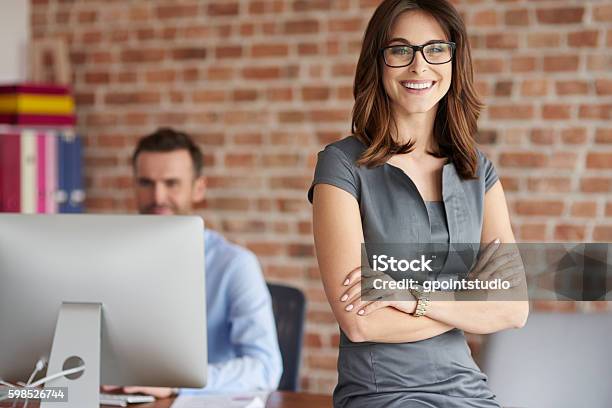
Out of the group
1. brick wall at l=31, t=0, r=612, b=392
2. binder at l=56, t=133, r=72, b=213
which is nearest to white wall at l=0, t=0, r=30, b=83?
brick wall at l=31, t=0, r=612, b=392

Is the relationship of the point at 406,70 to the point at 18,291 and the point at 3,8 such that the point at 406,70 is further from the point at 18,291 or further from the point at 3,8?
the point at 3,8

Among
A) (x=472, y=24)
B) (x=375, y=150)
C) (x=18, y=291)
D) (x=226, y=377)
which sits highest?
(x=472, y=24)

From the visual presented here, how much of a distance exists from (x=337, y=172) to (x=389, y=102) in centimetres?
20

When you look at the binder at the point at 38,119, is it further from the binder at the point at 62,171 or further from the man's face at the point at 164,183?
the man's face at the point at 164,183

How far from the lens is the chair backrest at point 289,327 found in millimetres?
2777

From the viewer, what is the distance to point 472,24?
3.31 meters

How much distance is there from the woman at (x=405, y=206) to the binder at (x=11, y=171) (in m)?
2.04

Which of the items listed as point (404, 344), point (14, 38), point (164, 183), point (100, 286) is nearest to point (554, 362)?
point (404, 344)

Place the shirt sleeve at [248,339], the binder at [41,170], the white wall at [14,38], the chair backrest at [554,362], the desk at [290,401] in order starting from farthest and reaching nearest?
the white wall at [14,38], the binder at [41,170], the chair backrest at [554,362], the shirt sleeve at [248,339], the desk at [290,401]

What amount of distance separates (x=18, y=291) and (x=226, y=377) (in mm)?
728

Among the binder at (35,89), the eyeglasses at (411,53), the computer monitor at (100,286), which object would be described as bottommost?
the computer monitor at (100,286)

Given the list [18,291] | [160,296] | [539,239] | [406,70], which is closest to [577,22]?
[539,239]

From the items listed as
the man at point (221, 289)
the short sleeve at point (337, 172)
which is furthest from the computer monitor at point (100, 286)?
the man at point (221, 289)

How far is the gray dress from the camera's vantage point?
1.72m
